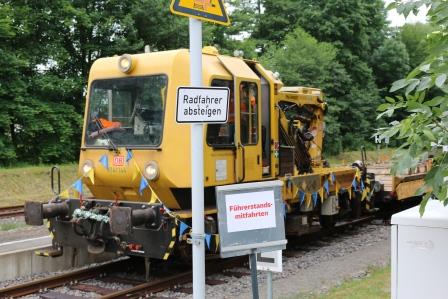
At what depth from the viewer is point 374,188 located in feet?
42.4

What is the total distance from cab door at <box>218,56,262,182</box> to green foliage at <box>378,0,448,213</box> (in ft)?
18.8

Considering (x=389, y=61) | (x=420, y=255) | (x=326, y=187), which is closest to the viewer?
(x=420, y=255)

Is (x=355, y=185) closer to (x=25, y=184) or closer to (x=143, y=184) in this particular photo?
(x=143, y=184)

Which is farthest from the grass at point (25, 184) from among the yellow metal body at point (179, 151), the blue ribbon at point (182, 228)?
the blue ribbon at point (182, 228)

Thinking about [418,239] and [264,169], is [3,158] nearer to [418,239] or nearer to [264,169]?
[264,169]

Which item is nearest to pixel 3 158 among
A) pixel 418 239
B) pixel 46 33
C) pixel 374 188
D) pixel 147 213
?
pixel 46 33

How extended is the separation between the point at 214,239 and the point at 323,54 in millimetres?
25695

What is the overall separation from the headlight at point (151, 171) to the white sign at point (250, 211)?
3.57m

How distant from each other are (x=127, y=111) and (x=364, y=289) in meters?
4.09

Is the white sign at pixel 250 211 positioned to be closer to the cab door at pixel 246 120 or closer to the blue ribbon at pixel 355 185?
the cab door at pixel 246 120

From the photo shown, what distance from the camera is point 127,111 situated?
8.45 metres

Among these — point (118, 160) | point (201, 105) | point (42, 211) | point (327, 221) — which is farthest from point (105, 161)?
point (327, 221)

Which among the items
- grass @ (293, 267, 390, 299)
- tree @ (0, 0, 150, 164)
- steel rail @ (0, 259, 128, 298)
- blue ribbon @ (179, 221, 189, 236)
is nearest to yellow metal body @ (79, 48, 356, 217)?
blue ribbon @ (179, 221, 189, 236)

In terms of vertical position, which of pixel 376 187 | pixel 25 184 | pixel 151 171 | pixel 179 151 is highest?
pixel 179 151
